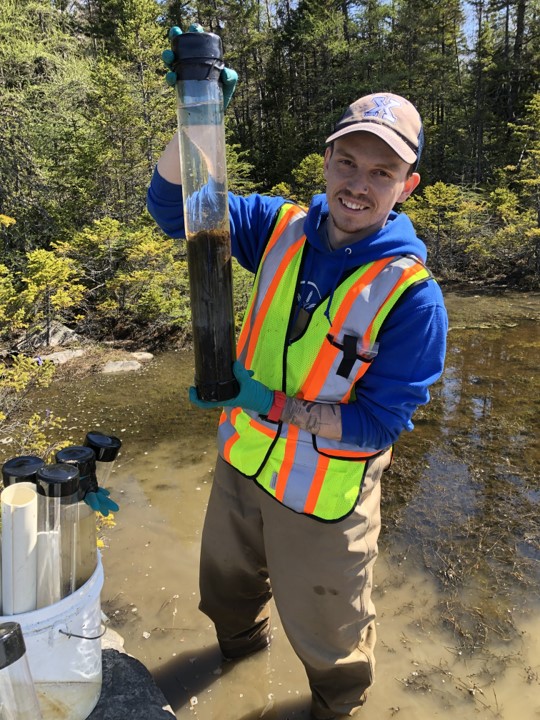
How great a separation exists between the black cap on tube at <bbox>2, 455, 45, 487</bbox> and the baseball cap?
1487 mm

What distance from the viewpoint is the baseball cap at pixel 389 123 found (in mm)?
1686

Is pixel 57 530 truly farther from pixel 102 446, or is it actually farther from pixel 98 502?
pixel 102 446

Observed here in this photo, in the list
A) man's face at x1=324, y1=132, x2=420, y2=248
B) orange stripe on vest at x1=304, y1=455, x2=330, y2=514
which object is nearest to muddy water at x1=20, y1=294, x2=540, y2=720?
orange stripe on vest at x1=304, y1=455, x2=330, y2=514

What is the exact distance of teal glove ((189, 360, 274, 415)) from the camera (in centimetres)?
172

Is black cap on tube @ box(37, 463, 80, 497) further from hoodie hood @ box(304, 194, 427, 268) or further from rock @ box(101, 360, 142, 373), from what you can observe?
rock @ box(101, 360, 142, 373)

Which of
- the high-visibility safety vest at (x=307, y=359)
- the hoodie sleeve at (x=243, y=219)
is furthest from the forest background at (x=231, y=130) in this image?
the high-visibility safety vest at (x=307, y=359)

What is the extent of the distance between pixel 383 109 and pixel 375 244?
1.48ft

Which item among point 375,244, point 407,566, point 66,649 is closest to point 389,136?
point 375,244

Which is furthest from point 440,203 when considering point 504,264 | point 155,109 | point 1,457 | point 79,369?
point 1,457

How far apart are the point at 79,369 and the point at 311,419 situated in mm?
6727

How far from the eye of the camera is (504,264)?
54.2 feet

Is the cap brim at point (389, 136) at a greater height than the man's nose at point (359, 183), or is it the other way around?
the cap brim at point (389, 136)

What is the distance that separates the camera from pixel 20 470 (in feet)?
5.33

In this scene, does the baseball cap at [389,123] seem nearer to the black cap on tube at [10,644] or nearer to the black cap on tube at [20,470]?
the black cap on tube at [20,470]
